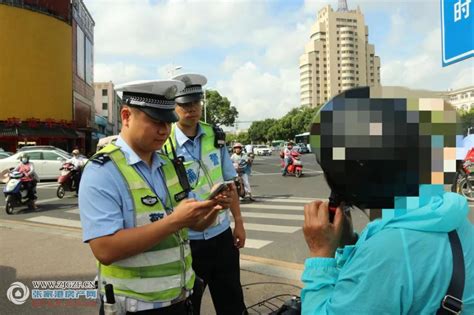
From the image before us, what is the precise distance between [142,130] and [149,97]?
0.15m

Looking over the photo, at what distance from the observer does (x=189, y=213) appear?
1648 millimetres

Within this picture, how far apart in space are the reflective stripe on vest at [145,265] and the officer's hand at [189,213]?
16 cm

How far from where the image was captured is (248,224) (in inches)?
305

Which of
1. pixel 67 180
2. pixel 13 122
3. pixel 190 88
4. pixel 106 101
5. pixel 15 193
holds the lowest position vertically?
pixel 15 193

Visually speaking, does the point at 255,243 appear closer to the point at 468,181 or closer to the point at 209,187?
the point at 209,187

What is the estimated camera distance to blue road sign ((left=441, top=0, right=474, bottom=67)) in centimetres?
241

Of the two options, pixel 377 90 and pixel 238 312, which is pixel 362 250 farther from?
pixel 238 312

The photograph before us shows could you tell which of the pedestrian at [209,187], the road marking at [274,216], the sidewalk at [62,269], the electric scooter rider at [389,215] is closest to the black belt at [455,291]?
the electric scooter rider at [389,215]

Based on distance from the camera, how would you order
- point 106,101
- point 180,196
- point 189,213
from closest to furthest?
point 189,213, point 180,196, point 106,101

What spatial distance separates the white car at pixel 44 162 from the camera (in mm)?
17141

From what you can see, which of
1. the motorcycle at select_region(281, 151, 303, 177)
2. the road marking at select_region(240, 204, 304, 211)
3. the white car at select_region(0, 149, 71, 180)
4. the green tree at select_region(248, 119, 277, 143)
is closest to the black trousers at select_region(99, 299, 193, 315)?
the road marking at select_region(240, 204, 304, 211)

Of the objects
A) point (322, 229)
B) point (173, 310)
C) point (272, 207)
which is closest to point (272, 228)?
point (272, 207)

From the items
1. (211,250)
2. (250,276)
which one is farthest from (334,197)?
(250,276)

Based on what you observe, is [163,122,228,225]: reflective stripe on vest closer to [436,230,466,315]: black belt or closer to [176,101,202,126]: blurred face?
[176,101,202,126]: blurred face
